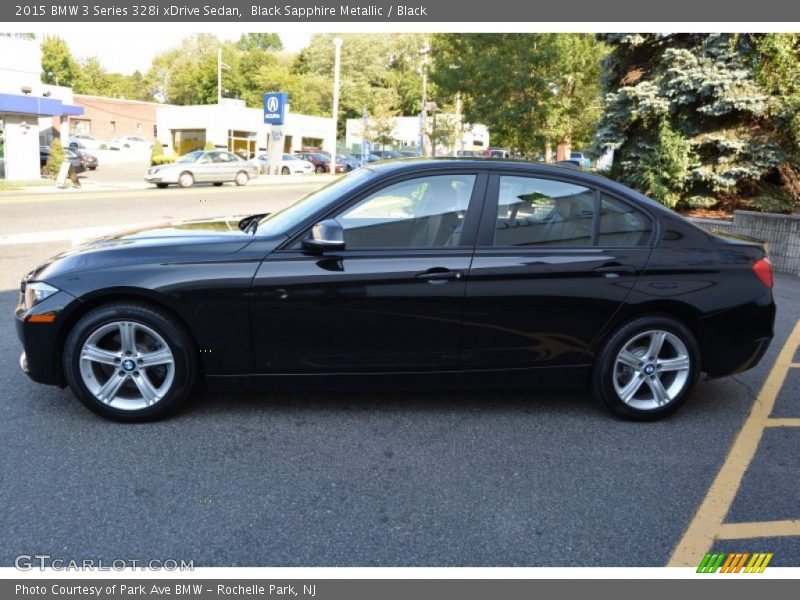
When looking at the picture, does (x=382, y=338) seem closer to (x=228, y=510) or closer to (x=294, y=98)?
(x=228, y=510)

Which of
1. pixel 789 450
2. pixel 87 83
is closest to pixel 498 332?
pixel 789 450

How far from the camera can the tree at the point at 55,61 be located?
87438 mm

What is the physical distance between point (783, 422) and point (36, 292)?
4.83 m

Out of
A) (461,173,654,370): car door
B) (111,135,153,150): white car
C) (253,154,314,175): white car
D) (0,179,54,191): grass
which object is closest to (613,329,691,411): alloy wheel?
(461,173,654,370): car door

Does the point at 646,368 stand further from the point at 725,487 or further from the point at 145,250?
the point at 145,250

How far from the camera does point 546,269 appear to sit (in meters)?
4.48

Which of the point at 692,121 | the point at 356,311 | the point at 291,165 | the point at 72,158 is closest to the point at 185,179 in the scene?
the point at 72,158

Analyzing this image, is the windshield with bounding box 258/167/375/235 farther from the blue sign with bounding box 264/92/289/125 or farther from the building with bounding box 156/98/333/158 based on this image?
the building with bounding box 156/98/333/158

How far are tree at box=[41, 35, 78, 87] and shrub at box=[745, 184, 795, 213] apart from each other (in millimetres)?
91952

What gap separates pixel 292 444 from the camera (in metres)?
4.12

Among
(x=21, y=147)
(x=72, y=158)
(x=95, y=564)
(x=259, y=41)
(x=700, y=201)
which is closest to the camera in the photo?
(x=95, y=564)

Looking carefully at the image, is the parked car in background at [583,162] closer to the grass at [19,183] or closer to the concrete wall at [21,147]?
the grass at [19,183]

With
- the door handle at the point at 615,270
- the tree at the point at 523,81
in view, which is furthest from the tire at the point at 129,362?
the tree at the point at 523,81

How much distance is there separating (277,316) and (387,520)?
145 cm
